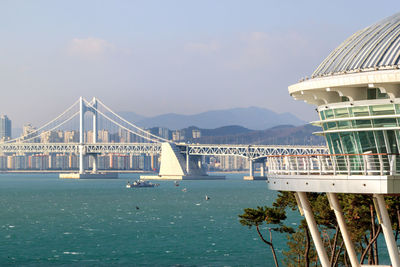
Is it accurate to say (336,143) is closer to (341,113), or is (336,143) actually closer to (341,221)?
(341,113)

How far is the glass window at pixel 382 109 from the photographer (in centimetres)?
2869

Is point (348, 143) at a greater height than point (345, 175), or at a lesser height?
greater

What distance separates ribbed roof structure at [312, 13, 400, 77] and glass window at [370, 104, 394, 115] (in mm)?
1388

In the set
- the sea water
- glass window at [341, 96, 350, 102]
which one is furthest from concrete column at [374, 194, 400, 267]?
the sea water

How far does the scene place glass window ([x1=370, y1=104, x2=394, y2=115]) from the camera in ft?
94.1

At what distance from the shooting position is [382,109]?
2894 cm

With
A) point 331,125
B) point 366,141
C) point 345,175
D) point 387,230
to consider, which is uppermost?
point 331,125

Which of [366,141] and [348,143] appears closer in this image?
[366,141]

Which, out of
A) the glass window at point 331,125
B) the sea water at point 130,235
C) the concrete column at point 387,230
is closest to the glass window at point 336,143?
the glass window at point 331,125

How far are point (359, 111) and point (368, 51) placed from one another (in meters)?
2.74

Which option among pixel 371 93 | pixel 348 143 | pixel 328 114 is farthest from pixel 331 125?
pixel 371 93

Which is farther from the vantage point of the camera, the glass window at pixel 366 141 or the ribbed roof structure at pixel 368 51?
the ribbed roof structure at pixel 368 51

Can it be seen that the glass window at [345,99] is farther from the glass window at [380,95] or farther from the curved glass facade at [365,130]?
the glass window at [380,95]


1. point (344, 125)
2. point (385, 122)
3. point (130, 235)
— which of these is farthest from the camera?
point (130, 235)
